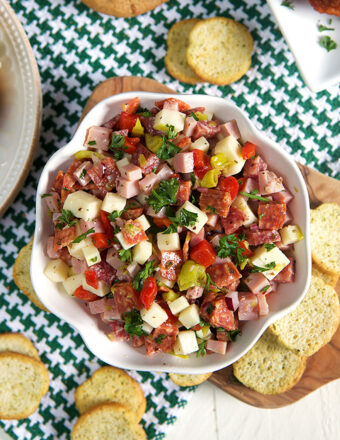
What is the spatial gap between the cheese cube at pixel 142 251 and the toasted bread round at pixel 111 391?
126cm

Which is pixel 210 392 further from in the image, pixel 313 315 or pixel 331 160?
pixel 331 160

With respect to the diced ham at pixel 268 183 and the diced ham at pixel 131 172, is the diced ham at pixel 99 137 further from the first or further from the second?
the diced ham at pixel 268 183

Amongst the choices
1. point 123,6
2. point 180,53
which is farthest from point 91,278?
point 123,6

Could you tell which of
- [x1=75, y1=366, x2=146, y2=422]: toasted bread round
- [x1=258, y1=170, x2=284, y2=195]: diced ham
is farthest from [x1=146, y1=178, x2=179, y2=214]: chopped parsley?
[x1=75, y1=366, x2=146, y2=422]: toasted bread round

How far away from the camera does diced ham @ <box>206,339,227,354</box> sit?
9.18ft

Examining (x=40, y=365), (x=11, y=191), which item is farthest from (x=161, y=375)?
(x=11, y=191)

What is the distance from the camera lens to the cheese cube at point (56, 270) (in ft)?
9.51

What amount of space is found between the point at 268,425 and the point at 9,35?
3601 mm

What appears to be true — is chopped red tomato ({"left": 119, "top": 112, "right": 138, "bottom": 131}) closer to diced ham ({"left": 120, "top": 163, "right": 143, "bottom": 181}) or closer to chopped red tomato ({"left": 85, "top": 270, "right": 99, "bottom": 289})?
diced ham ({"left": 120, "top": 163, "right": 143, "bottom": 181})

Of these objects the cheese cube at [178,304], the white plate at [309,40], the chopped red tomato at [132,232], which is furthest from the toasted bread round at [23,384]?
the white plate at [309,40]

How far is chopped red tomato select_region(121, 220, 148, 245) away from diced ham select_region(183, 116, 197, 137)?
617 millimetres

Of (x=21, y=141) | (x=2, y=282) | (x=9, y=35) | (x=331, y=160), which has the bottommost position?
(x=2, y=282)

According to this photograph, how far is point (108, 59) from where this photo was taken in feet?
11.5

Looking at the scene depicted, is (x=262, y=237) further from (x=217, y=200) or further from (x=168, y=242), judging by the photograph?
(x=168, y=242)
